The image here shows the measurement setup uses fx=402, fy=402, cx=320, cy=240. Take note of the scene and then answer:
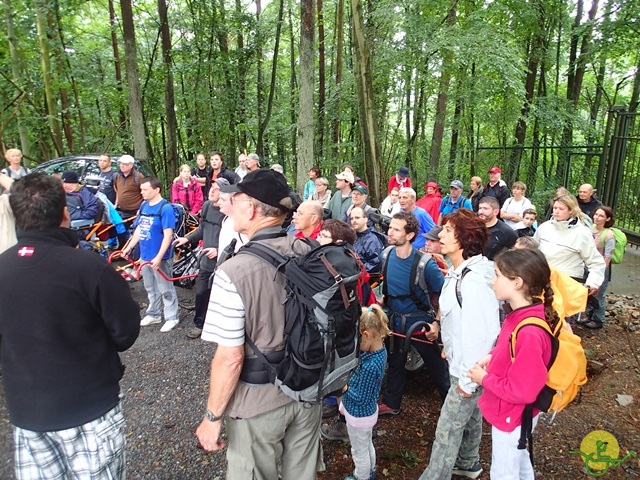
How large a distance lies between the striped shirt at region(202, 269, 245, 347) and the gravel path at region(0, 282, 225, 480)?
1.84m

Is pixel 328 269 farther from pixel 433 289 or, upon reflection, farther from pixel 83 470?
pixel 433 289

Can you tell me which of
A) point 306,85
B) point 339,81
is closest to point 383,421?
point 306,85

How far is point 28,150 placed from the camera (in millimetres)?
13172

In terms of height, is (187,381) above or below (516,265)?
below

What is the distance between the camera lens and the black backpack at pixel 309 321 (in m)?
1.73

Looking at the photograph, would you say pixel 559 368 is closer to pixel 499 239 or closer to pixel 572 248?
pixel 499 239

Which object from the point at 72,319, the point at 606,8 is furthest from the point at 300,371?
the point at 606,8

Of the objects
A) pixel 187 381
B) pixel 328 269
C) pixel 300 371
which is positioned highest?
pixel 328 269

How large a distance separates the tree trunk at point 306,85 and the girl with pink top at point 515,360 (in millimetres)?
6865

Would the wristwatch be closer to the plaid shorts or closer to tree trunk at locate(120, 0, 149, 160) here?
the plaid shorts

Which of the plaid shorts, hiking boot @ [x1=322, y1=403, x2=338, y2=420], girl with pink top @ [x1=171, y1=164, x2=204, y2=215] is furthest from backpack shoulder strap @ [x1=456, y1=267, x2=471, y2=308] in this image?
girl with pink top @ [x1=171, y1=164, x2=204, y2=215]

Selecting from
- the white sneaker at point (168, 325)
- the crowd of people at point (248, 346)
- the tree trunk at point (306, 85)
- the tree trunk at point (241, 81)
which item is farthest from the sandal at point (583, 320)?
the tree trunk at point (241, 81)

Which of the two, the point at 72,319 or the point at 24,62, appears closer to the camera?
the point at 72,319

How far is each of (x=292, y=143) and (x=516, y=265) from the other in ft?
57.7
